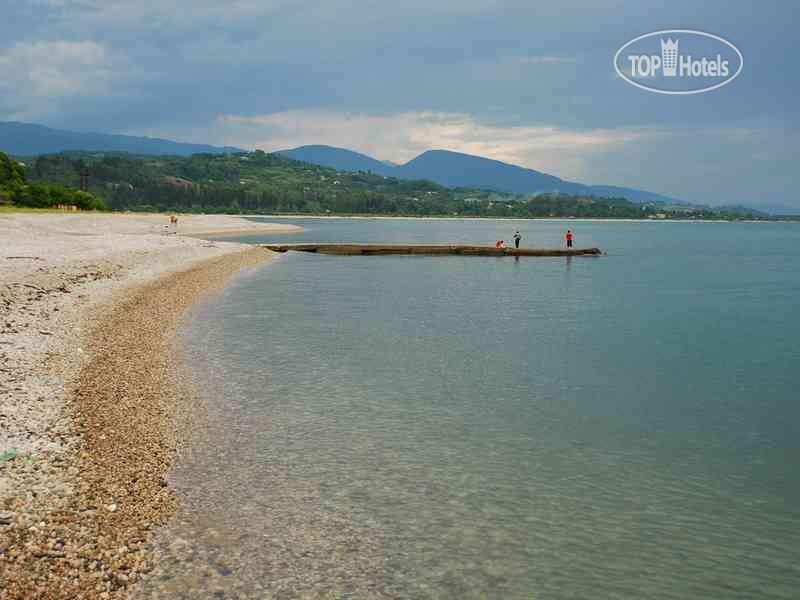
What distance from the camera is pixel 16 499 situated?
1016 cm

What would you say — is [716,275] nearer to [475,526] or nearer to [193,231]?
[475,526]

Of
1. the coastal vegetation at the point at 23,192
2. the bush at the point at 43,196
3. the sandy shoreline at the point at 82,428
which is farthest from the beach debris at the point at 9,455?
the bush at the point at 43,196

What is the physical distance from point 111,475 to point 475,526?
658cm

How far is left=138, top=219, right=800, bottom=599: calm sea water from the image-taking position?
31.9 feet

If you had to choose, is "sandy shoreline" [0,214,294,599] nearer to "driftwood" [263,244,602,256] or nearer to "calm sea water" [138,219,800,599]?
"calm sea water" [138,219,800,599]

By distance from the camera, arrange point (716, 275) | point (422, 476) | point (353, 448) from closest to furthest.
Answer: point (422, 476), point (353, 448), point (716, 275)

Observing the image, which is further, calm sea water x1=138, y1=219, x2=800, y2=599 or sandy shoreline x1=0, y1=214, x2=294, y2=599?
calm sea water x1=138, y1=219, x2=800, y2=599

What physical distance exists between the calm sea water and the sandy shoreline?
2.64ft

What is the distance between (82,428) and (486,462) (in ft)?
→ 28.6

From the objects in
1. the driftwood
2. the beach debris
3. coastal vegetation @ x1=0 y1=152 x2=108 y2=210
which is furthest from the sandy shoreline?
coastal vegetation @ x1=0 y1=152 x2=108 y2=210

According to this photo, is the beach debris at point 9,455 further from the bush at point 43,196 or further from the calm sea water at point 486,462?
the bush at point 43,196

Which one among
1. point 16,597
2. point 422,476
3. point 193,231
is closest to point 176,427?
point 422,476

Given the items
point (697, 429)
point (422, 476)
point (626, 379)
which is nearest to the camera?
point (422, 476)

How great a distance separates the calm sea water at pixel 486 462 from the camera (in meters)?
9.72
